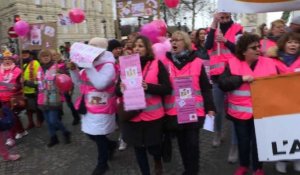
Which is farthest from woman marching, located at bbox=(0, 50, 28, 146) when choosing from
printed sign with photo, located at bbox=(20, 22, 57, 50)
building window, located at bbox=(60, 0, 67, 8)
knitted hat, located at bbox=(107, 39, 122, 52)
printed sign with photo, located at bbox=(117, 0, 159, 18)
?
building window, located at bbox=(60, 0, 67, 8)

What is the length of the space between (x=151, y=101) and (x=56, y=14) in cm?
6896

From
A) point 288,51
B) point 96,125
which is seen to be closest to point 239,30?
point 288,51

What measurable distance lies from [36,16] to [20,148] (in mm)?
64097

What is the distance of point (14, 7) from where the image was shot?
6456 centimetres

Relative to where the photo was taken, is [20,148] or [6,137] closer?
[20,148]

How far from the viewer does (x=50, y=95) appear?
6.38m

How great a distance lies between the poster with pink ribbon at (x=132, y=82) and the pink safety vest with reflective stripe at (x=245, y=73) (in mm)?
966

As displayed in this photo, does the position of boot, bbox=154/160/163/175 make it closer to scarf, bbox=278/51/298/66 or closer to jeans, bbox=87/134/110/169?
jeans, bbox=87/134/110/169

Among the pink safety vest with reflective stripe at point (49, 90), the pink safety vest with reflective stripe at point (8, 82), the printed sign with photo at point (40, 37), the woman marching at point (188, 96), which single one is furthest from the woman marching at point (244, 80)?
the printed sign with photo at point (40, 37)

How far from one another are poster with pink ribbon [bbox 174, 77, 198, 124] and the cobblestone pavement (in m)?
0.98

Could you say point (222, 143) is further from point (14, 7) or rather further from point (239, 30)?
point (14, 7)

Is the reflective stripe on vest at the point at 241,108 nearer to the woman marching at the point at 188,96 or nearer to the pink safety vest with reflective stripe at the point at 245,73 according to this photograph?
the pink safety vest with reflective stripe at the point at 245,73

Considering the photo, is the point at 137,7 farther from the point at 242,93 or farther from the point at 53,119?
the point at 242,93

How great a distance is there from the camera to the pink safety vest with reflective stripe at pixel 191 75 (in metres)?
4.14
